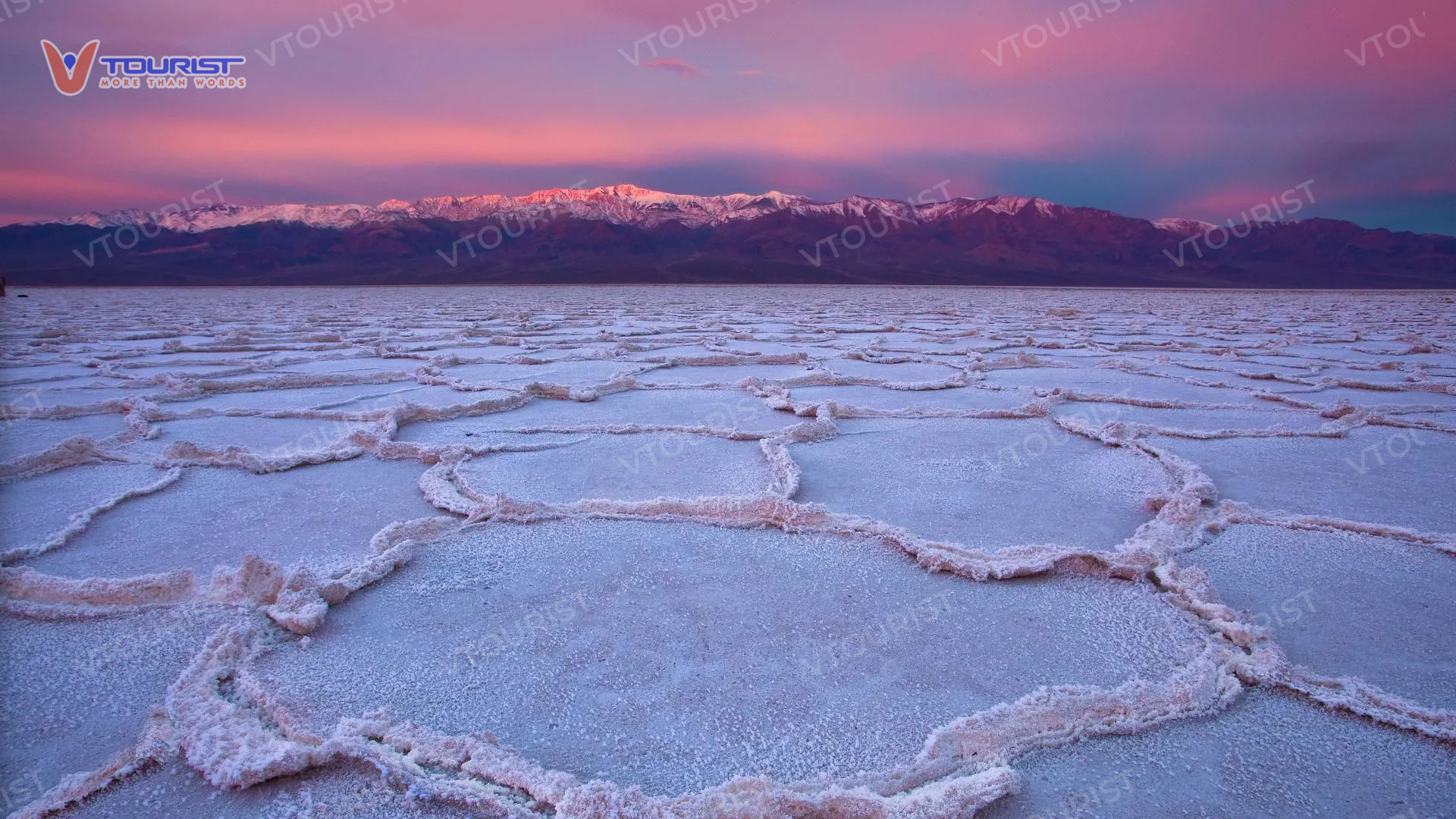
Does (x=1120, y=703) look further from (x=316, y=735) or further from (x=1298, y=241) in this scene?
(x=1298, y=241)

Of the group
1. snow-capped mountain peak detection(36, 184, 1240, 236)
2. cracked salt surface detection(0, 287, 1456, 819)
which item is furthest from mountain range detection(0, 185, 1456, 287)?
cracked salt surface detection(0, 287, 1456, 819)

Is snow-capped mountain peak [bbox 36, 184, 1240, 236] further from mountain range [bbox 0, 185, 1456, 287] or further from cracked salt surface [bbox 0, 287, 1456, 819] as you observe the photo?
cracked salt surface [bbox 0, 287, 1456, 819]

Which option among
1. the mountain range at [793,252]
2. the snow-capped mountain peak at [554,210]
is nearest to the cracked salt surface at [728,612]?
the mountain range at [793,252]

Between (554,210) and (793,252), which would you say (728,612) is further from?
(554,210)

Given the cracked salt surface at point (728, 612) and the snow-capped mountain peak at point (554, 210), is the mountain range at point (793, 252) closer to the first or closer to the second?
the snow-capped mountain peak at point (554, 210)

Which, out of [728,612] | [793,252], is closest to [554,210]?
[793,252]

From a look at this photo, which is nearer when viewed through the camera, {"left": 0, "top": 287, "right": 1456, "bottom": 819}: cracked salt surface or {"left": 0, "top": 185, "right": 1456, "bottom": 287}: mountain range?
{"left": 0, "top": 287, "right": 1456, "bottom": 819}: cracked salt surface
